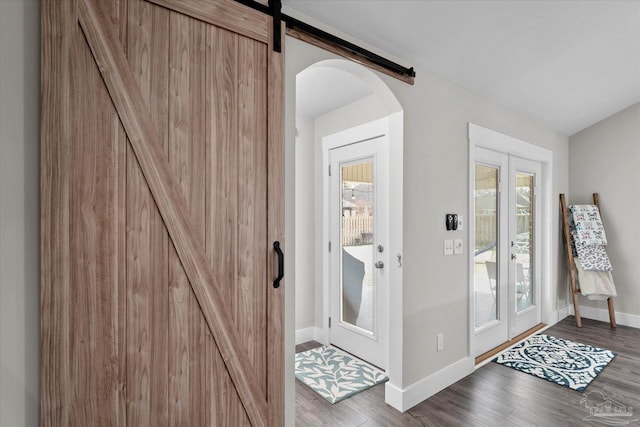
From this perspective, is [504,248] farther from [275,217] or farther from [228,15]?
[228,15]

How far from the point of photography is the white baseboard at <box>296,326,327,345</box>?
135 inches

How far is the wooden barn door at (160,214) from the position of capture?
106 cm

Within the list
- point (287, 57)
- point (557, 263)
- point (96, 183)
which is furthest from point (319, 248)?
point (557, 263)

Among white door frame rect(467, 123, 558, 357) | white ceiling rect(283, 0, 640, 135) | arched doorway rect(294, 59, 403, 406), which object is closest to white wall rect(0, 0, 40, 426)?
white ceiling rect(283, 0, 640, 135)

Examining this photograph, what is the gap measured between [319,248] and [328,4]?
2.34 metres

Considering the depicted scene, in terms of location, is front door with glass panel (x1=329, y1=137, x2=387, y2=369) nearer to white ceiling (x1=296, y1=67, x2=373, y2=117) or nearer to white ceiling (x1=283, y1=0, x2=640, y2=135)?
white ceiling (x1=296, y1=67, x2=373, y2=117)

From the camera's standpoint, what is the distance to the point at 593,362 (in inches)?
116

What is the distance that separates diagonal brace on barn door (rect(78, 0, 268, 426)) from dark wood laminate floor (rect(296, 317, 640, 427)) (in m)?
0.95

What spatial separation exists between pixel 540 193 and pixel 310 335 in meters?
3.27

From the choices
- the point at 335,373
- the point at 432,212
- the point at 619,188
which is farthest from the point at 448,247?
the point at 619,188

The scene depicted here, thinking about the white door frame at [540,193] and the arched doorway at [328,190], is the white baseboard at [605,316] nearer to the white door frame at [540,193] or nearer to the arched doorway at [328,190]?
the white door frame at [540,193]

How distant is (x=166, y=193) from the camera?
1259mm

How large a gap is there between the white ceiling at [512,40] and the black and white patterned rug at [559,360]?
7.96 ft

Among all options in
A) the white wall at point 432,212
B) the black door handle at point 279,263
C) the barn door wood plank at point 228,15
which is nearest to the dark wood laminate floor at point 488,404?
the white wall at point 432,212
